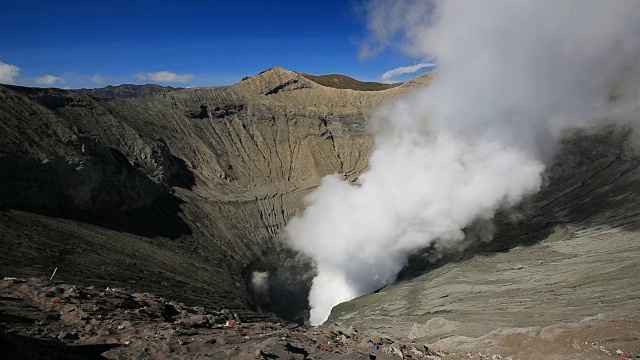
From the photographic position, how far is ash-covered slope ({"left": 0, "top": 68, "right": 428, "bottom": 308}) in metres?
32.3

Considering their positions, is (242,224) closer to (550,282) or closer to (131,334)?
(550,282)

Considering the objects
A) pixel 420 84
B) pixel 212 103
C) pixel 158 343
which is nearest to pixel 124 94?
pixel 212 103

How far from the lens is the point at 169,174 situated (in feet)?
184

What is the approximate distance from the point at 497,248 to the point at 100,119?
53.4 meters

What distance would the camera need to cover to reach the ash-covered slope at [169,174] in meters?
32.3

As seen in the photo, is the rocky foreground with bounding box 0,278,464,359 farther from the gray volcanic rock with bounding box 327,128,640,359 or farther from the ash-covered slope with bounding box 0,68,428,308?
A: the ash-covered slope with bounding box 0,68,428,308

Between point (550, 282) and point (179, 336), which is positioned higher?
point (550, 282)

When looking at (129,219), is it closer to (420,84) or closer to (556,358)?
(556,358)

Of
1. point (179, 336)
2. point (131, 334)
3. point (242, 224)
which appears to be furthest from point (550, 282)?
point (242, 224)

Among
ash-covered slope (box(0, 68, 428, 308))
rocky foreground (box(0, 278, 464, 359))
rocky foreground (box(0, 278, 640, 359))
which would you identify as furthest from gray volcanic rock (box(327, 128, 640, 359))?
ash-covered slope (box(0, 68, 428, 308))

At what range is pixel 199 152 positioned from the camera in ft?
220

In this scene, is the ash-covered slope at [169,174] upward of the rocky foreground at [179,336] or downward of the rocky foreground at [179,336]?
upward

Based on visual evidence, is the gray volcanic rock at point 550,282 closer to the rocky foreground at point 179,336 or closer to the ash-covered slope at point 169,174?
the rocky foreground at point 179,336

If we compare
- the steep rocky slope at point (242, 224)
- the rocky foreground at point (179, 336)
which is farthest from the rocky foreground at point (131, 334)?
the steep rocky slope at point (242, 224)
